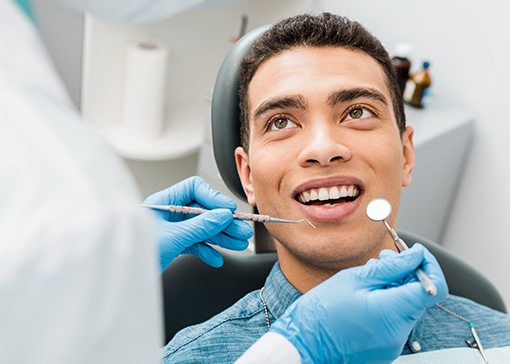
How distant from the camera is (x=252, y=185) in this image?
1.48 meters

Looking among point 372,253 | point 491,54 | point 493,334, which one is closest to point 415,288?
point 372,253

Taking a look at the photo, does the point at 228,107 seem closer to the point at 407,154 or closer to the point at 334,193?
the point at 334,193

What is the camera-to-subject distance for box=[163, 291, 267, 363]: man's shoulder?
4.25 feet

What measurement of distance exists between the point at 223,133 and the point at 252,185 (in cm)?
13

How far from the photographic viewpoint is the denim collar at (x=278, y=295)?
1387mm

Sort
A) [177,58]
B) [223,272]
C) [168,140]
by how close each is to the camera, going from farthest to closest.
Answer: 1. [177,58]
2. [168,140]
3. [223,272]

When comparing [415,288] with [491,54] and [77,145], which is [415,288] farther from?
[491,54]

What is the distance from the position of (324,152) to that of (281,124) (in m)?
0.15

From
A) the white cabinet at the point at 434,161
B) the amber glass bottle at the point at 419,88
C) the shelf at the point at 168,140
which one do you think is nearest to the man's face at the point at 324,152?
the white cabinet at the point at 434,161

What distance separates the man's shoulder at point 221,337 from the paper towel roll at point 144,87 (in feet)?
4.36

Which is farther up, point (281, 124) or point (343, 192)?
point (281, 124)

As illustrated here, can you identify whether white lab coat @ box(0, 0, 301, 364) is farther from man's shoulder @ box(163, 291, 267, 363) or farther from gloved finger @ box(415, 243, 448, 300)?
man's shoulder @ box(163, 291, 267, 363)

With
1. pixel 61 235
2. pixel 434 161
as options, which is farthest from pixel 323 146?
pixel 434 161

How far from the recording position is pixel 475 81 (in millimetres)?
2438
